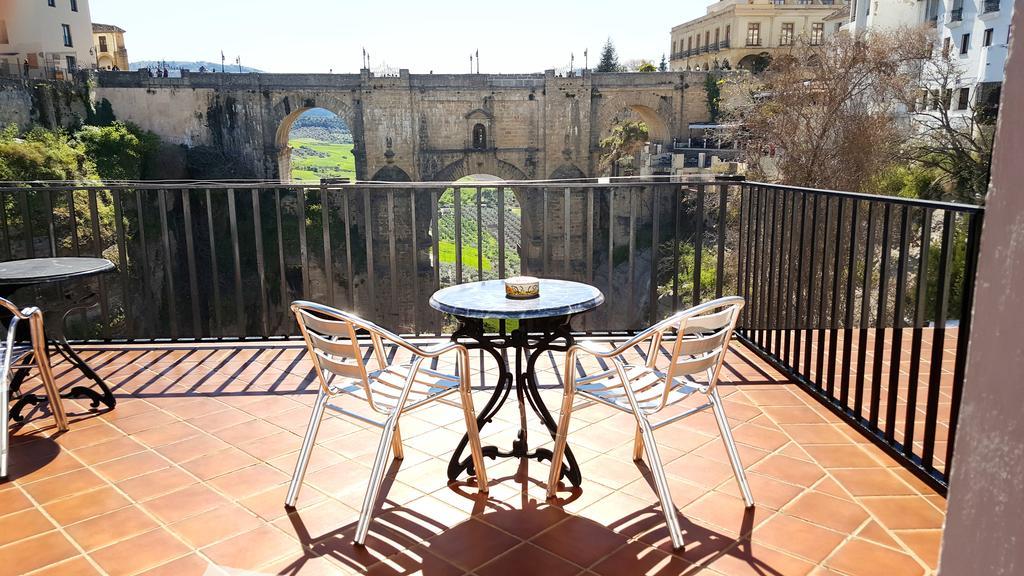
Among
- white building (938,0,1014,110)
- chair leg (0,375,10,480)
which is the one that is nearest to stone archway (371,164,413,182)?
white building (938,0,1014,110)

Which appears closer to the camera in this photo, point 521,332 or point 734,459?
point 734,459

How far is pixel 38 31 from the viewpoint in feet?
97.7

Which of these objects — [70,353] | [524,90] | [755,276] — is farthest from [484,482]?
[524,90]

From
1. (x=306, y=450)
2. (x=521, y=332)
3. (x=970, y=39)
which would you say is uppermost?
(x=970, y=39)

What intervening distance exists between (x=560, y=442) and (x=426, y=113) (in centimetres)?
2989

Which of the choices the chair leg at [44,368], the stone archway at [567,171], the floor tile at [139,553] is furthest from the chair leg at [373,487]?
the stone archway at [567,171]

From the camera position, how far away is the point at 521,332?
2678 millimetres

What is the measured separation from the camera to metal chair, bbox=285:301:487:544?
2330mm

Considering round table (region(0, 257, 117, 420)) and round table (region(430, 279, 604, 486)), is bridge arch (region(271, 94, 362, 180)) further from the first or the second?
round table (region(430, 279, 604, 486))

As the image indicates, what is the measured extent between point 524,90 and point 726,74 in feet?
31.1

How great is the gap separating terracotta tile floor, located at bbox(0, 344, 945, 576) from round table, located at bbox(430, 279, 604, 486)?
100 mm

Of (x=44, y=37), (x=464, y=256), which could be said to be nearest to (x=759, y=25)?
(x=464, y=256)

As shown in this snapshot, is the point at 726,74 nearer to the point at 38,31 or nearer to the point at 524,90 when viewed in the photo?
the point at 524,90

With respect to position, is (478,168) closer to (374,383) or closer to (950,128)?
(950,128)
